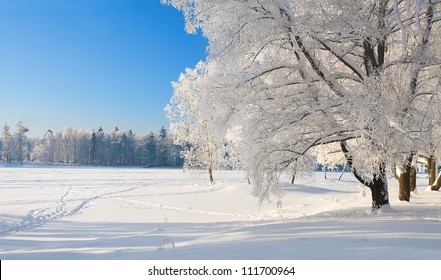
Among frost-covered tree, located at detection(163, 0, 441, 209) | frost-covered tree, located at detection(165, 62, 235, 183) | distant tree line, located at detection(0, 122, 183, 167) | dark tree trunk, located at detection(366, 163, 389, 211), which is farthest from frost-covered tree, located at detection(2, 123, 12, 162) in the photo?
dark tree trunk, located at detection(366, 163, 389, 211)

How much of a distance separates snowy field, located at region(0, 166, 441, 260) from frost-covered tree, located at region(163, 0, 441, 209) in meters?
1.57

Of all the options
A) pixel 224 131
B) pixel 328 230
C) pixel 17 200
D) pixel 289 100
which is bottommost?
pixel 17 200

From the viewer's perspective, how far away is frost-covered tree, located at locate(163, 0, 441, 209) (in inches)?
313

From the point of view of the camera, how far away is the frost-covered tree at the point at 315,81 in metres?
7.96

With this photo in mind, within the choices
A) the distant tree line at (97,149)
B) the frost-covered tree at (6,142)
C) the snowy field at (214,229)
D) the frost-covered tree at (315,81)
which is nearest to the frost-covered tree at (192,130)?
the snowy field at (214,229)

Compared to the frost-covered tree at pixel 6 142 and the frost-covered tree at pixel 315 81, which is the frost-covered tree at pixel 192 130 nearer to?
the frost-covered tree at pixel 315 81

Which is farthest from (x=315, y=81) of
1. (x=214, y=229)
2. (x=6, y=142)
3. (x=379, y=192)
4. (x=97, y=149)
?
(x=6, y=142)

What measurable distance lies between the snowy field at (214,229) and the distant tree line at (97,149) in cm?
7682

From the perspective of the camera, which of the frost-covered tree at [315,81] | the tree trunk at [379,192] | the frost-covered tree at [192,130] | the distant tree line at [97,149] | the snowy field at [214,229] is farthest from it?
the distant tree line at [97,149]

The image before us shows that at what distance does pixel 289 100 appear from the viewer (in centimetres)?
941

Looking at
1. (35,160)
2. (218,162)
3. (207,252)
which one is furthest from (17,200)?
(35,160)

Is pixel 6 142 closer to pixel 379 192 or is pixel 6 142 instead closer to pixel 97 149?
pixel 97 149

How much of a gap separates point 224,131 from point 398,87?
4.66 meters

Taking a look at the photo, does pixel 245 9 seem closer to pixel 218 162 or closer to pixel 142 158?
pixel 218 162
